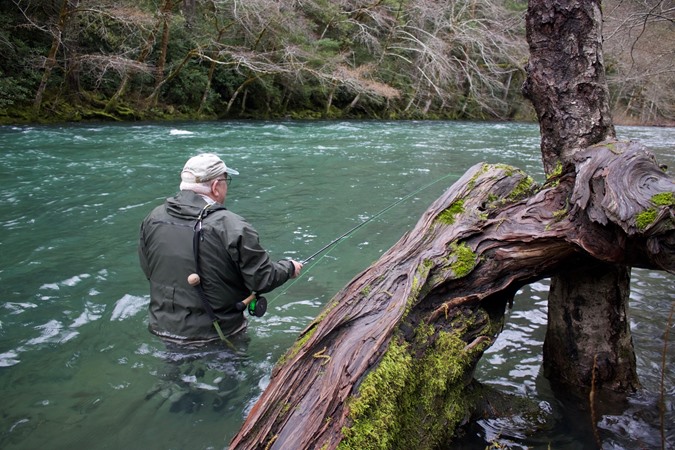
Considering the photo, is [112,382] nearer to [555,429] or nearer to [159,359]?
[159,359]

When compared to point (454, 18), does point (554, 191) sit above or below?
below

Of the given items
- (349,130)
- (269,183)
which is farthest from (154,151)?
(349,130)

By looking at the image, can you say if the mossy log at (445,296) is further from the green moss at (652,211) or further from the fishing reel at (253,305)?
the fishing reel at (253,305)

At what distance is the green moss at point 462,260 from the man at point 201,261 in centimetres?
128

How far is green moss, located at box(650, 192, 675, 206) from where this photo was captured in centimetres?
211

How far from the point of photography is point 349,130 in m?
Answer: 22.1

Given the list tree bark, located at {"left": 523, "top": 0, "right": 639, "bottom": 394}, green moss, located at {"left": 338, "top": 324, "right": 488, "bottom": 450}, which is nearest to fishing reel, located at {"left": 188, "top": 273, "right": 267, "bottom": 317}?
green moss, located at {"left": 338, "top": 324, "right": 488, "bottom": 450}

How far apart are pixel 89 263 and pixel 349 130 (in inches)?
665

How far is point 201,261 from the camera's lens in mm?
3350

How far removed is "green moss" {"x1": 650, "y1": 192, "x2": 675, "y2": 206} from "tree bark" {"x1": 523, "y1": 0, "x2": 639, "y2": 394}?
21.3 inches

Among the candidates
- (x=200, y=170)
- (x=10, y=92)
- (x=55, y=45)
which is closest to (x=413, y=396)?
(x=200, y=170)

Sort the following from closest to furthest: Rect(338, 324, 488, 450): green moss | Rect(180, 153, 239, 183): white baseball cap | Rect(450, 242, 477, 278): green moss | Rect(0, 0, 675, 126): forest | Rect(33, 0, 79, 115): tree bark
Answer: Rect(338, 324, 488, 450): green moss < Rect(450, 242, 477, 278): green moss < Rect(180, 153, 239, 183): white baseball cap < Rect(33, 0, 79, 115): tree bark < Rect(0, 0, 675, 126): forest

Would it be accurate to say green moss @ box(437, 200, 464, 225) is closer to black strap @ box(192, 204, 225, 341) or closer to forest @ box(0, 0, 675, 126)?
black strap @ box(192, 204, 225, 341)

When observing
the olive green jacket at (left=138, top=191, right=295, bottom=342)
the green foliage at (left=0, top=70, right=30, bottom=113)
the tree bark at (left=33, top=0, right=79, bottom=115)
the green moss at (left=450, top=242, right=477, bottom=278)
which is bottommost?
the olive green jacket at (left=138, top=191, right=295, bottom=342)
